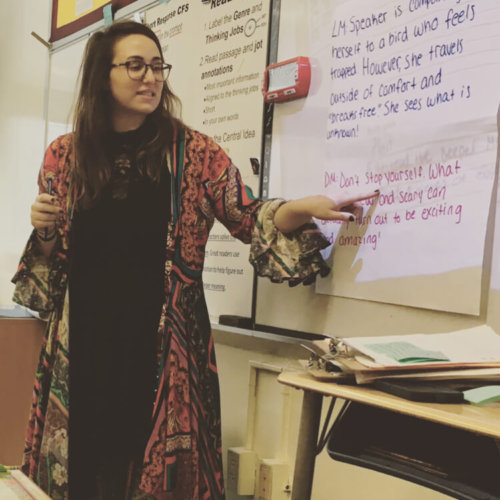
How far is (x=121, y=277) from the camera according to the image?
1637 millimetres

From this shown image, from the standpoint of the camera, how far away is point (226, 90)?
85.0 inches

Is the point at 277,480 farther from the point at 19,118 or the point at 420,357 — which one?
the point at 19,118

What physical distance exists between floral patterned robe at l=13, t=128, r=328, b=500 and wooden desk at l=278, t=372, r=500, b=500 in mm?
496

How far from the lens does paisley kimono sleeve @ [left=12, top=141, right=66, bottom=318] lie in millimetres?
1748

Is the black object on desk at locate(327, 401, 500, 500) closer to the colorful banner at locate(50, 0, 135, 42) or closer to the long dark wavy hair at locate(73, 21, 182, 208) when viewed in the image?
the long dark wavy hair at locate(73, 21, 182, 208)

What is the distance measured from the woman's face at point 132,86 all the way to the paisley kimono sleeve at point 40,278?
318 mm

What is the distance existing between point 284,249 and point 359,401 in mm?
674

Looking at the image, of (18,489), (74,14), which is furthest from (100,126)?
(74,14)

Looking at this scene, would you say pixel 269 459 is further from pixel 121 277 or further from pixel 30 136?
pixel 30 136

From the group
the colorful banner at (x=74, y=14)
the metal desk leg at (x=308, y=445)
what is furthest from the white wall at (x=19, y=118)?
the metal desk leg at (x=308, y=445)

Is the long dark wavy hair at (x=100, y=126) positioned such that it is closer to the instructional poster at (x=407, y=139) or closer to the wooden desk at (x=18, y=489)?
the instructional poster at (x=407, y=139)

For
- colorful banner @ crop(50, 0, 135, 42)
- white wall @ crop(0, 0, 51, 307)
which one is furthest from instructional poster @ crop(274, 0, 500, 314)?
white wall @ crop(0, 0, 51, 307)

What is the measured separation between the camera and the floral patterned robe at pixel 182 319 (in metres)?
1.62

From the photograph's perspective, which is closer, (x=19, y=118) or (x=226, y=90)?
(x=226, y=90)
